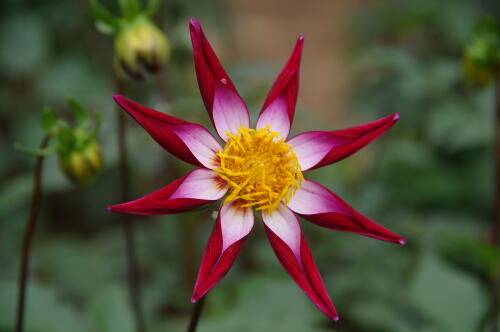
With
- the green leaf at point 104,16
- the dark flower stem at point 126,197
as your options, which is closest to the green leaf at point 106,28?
the green leaf at point 104,16

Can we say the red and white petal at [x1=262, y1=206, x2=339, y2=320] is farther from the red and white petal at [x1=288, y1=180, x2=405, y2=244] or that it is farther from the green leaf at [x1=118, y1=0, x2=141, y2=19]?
the green leaf at [x1=118, y1=0, x2=141, y2=19]

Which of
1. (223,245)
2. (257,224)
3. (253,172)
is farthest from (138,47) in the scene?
(257,224)

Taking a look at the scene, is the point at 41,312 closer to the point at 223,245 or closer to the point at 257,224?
the point at 223,245

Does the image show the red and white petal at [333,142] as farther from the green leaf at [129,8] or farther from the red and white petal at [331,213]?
the green leaf at [129,8]

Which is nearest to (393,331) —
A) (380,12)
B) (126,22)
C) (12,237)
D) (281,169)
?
(281,169)

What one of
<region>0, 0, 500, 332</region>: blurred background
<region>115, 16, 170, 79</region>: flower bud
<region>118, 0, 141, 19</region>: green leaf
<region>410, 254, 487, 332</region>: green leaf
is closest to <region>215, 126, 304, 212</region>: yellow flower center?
<region>115, 16, 170, 79</region>: flower bud
